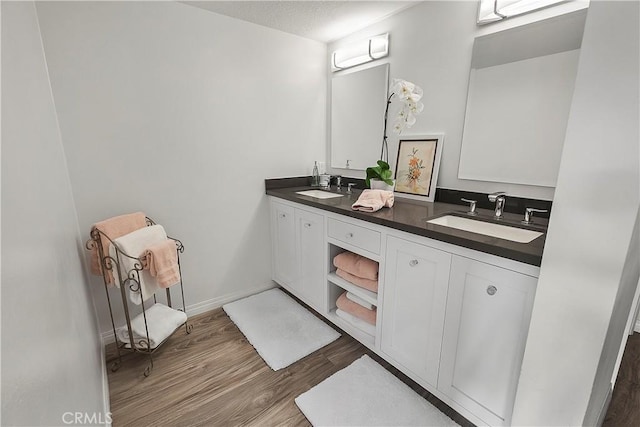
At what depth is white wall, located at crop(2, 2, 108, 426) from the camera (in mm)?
479

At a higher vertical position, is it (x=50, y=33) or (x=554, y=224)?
(x=50, y=33)

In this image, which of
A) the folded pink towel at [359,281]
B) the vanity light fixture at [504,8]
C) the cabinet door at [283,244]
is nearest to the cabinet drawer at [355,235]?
the folded pink towel at [359,281]

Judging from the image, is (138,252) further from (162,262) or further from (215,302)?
(215,302)

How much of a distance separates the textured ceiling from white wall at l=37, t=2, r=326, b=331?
0.09 metres

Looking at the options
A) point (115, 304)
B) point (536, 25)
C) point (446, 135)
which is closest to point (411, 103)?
point (446, 135)

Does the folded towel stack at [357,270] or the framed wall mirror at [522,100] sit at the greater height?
the framed wall mirror at [522,100]

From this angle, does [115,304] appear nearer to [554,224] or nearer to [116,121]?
[116,121]

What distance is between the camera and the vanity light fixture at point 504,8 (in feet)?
4.52

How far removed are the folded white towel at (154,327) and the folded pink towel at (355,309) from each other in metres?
1.04

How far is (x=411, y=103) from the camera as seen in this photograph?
175 cm

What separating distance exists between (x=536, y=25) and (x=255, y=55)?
1.78 m

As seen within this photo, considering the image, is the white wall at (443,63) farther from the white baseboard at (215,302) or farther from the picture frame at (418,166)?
the white baseboard at (215,302)

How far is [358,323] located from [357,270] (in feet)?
1.25

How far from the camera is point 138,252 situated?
1572 millimetres
